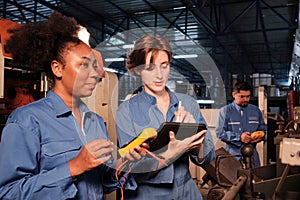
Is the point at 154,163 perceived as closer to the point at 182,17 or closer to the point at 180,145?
the point at 180,145

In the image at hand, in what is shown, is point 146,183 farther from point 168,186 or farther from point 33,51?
point 33,51

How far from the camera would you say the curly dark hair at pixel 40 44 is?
2.43 ft

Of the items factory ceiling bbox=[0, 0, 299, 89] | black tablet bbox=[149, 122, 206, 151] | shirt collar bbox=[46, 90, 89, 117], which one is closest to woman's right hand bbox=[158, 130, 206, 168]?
black tablet bbox=[149, 122, 206, 151]

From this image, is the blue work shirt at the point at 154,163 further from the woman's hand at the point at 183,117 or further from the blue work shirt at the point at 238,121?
the blue work shirt at the point at 238,121

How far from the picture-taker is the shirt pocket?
25.5 inches

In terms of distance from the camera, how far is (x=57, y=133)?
2.21ft

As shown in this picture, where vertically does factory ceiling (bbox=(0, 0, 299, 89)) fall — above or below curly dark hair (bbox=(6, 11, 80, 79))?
above

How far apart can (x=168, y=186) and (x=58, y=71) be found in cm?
46

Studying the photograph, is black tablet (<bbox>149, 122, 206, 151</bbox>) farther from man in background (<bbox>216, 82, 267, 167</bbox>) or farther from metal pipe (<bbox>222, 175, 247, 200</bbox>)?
man in background (<bbox>216, 82, 267, 167</bbox>)

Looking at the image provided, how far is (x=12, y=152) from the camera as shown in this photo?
600mm

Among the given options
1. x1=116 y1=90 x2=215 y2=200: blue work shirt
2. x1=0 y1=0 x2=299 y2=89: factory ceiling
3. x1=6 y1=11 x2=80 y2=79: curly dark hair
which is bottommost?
x1=116 y1=90 x2=215 y2=200: blue work shirt

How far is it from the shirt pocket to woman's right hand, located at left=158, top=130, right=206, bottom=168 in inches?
9.8

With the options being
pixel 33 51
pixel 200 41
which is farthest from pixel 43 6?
pixel 33 51

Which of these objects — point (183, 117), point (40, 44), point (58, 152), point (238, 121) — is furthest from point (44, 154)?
point (238, 121)
